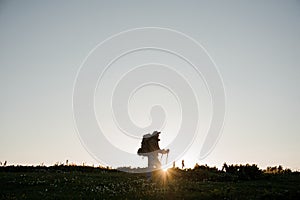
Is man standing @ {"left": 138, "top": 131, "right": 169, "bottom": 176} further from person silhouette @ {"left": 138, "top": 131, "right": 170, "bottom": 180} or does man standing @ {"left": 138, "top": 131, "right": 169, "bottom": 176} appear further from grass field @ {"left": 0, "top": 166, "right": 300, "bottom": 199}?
grass field @ {"left": 0, "top": 166, "right": 300, "bottom": 199}

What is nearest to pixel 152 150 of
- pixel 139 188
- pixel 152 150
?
pixel 152 150

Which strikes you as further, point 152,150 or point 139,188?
point 152,150

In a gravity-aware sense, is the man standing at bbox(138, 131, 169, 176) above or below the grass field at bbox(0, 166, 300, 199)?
above

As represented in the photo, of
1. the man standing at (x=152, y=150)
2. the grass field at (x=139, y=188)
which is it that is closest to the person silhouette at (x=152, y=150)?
the man standing at (x=152, y=150)

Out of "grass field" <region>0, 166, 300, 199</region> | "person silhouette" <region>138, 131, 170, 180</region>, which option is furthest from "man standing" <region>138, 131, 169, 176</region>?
"grass field" <region>0, 166, 300, 199</region>

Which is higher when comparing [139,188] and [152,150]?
[152,150]

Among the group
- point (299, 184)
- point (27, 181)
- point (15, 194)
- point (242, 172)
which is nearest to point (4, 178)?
point (27, 181)

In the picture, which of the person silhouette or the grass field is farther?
the person silhouette

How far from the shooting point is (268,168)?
1818 inches

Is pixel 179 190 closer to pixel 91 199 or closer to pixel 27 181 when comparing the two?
pixel 91 199

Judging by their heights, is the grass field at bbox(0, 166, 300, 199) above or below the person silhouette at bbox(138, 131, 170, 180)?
below

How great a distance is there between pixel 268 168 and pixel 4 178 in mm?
29757

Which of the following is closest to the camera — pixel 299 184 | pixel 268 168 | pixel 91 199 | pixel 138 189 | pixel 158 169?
pixel 91 199

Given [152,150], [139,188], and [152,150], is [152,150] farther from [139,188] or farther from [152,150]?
[139,188]
